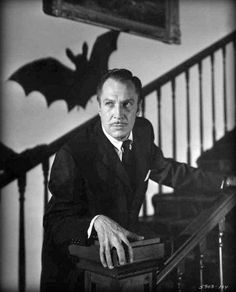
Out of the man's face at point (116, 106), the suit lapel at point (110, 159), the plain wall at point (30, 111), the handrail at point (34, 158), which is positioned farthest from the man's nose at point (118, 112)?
the plain wall at point (30, 111)

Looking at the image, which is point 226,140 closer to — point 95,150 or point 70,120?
point 70,120

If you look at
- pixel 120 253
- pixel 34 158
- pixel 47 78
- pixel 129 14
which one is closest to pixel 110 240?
pixel 120 253

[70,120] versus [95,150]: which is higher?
[70,120]

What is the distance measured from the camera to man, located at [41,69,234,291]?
1.62 m

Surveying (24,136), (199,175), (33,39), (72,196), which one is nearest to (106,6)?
(33,39)

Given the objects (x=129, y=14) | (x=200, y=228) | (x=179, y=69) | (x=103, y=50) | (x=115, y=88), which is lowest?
(x=200, y=228)

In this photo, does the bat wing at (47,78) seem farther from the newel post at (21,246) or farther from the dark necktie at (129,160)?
the dark necktie at (129,160)

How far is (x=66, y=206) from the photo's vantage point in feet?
5.15

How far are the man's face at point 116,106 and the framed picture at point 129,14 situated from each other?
5.23 feet

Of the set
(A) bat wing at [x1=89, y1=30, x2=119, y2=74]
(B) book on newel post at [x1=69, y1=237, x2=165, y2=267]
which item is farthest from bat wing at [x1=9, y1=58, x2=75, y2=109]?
(B) book on newel post at [x1=69, y1=237, x2=165, y2=267]

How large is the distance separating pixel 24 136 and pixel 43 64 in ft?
2.00

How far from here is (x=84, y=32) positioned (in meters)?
3.31

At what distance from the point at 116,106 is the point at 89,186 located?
0.41 metres

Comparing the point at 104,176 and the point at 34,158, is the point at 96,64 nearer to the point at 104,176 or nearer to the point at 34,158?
the point at 34,158
